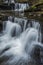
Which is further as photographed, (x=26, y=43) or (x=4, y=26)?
(x=4, y=26)

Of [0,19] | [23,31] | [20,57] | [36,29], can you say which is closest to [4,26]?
[0,19]

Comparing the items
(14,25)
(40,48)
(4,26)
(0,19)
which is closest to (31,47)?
(40,48)

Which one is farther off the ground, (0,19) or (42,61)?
(0,19)

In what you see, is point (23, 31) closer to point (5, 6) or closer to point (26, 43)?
point (26, 43)

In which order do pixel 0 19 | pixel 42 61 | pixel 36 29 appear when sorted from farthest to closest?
pixel 0 19 → pixel 36 29 → pixel 42 61

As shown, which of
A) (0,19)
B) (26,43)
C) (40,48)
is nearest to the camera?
(40,48)

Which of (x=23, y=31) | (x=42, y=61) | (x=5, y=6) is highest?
(x=5, y=6)
